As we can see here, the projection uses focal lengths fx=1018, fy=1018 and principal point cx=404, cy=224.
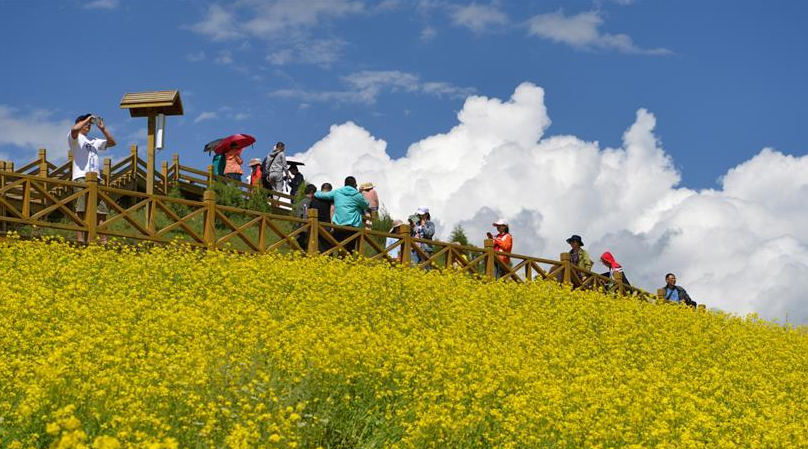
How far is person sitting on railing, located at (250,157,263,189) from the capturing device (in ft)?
103

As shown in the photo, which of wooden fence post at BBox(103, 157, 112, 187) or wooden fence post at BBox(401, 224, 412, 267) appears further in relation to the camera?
wooden fence post at BBox(103, 157, 112, 187)

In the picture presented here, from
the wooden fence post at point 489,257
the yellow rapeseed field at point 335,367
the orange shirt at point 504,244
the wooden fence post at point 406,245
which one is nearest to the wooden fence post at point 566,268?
the orange shirt at point 504,244

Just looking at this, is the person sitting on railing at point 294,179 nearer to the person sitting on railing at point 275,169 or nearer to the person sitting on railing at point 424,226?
the person sitting on railing at point 275,169

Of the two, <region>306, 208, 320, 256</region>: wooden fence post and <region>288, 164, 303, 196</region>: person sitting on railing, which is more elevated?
<region>288, 164, 303, 196</region>: person sitting on railing

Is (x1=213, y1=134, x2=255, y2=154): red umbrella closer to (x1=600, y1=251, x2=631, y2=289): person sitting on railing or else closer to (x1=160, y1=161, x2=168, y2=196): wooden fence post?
(x1=160, y1=161, x2=168, y2=196): wooden fence post

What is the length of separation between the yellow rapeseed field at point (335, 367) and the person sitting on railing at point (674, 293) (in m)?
6.10

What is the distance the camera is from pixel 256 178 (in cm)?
3141

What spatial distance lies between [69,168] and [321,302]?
1658 cm

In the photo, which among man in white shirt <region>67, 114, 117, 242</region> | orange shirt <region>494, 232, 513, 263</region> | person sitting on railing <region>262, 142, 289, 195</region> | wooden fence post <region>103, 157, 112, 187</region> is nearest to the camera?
man in white shirt <region>67, 114, 117, 242</region>

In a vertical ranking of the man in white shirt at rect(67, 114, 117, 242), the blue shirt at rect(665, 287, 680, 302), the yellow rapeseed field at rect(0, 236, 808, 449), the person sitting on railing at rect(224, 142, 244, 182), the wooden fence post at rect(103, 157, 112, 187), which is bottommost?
the yellow rapeseed field at rect(0, 236, 808, 449)

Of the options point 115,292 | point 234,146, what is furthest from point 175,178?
point 115,292

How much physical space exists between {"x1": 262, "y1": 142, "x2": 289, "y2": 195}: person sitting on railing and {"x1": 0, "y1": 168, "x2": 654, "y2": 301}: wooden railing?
17.0 ft

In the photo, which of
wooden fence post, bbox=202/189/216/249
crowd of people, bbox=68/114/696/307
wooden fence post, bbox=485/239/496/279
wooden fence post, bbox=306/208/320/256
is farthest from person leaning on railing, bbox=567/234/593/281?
wooden fence post, bbox=202/189/216/249

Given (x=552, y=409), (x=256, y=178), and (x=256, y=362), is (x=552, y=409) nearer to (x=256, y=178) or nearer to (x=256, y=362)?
(x=256, y=362)
